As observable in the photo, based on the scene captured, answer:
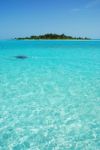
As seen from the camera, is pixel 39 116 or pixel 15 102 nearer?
pixel 39 116

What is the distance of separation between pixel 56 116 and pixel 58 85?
131 inches

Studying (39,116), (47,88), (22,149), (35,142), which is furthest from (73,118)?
(47,88)

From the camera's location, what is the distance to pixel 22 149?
3986 mm

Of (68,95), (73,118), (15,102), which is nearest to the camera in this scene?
(73,118)

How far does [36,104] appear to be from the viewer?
6395 mm

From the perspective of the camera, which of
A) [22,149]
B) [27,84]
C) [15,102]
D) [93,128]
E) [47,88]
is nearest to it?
[22,149]

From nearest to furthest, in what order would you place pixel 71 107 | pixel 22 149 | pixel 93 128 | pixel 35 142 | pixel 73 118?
pixel 22 149 < pixel 35 142 < pixel 93 128 < pixel 73 118 < pixel 71 107

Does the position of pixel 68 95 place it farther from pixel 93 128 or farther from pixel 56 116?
pixel 93 128

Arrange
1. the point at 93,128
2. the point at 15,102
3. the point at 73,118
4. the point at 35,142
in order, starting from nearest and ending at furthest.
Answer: the point at 35,142 < the point at 93,128 < the point at 73,118 < the point at 15,102

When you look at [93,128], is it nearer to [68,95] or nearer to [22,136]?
[22,136]

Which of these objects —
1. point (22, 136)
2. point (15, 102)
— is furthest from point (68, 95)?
point (22, 136)

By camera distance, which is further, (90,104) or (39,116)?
(90,104)

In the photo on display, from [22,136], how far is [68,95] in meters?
3.11

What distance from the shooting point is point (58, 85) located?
8727 mm
